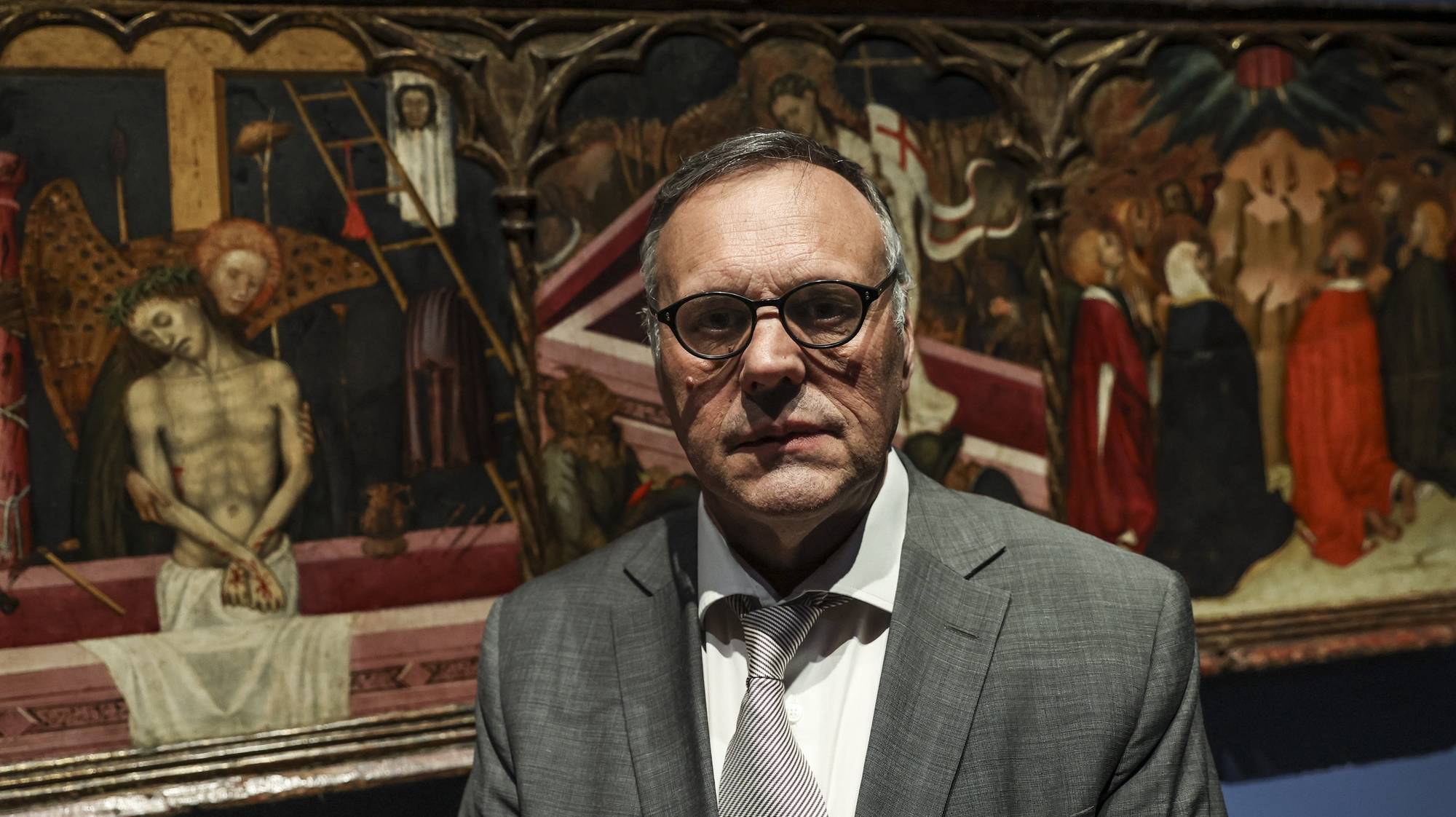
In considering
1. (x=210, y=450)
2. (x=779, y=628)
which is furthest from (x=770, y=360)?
(x=210, y=450)

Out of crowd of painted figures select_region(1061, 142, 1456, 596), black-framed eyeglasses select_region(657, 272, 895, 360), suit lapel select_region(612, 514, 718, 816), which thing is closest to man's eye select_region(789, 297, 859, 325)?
black-framed eyeglasses select_region(657, 272, 895, 360)

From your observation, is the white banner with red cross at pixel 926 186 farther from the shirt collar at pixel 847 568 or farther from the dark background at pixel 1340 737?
the dark background at pixel 1340 737

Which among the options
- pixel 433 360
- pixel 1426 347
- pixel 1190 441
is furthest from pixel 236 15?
pixel 1426 347

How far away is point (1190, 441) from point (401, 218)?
193 cm

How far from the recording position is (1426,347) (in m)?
2.57

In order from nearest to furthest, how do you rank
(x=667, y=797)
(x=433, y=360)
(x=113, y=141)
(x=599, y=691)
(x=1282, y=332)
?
(x=667, y=797) < (x=599, y=691) < (x=113, y=141) < (x=433, y=360) < (x=1282, y=332)

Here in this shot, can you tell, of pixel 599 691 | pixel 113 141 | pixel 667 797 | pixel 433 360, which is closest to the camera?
pixel 667 797

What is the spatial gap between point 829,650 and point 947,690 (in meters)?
0.17

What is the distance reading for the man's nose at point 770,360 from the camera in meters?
1.29

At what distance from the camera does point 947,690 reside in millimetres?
1319

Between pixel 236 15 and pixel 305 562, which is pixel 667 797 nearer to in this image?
pixel 305 562

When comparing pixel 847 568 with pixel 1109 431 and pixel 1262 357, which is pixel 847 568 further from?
pixel 1262 357

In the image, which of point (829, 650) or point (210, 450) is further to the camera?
point (210, 450)

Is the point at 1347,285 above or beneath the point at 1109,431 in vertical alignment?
above
